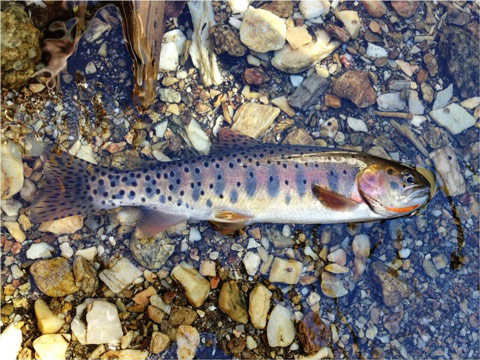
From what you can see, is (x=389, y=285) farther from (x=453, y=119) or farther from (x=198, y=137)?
(x=198, y=137)

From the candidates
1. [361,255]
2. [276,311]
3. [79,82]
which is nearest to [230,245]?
[276,311]

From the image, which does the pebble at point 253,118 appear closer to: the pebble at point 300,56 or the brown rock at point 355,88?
the pebble at point 300,56

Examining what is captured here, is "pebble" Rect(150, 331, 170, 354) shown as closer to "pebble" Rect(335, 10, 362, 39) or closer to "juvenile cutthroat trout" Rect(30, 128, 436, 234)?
"juvenile cutthroat trout" Rect(30, 128, 436, 234)

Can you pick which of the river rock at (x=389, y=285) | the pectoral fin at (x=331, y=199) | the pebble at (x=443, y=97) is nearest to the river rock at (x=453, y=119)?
the pebble at (x=443, y=97)

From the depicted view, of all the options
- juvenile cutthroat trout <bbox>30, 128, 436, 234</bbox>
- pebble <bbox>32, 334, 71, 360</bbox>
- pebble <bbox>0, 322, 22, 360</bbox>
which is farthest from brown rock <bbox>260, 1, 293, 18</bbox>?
pebble <bbox>0, 322, 22, 360</bbox>

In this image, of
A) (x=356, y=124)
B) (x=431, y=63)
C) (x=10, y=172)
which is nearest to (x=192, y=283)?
(x=10, y=172)
